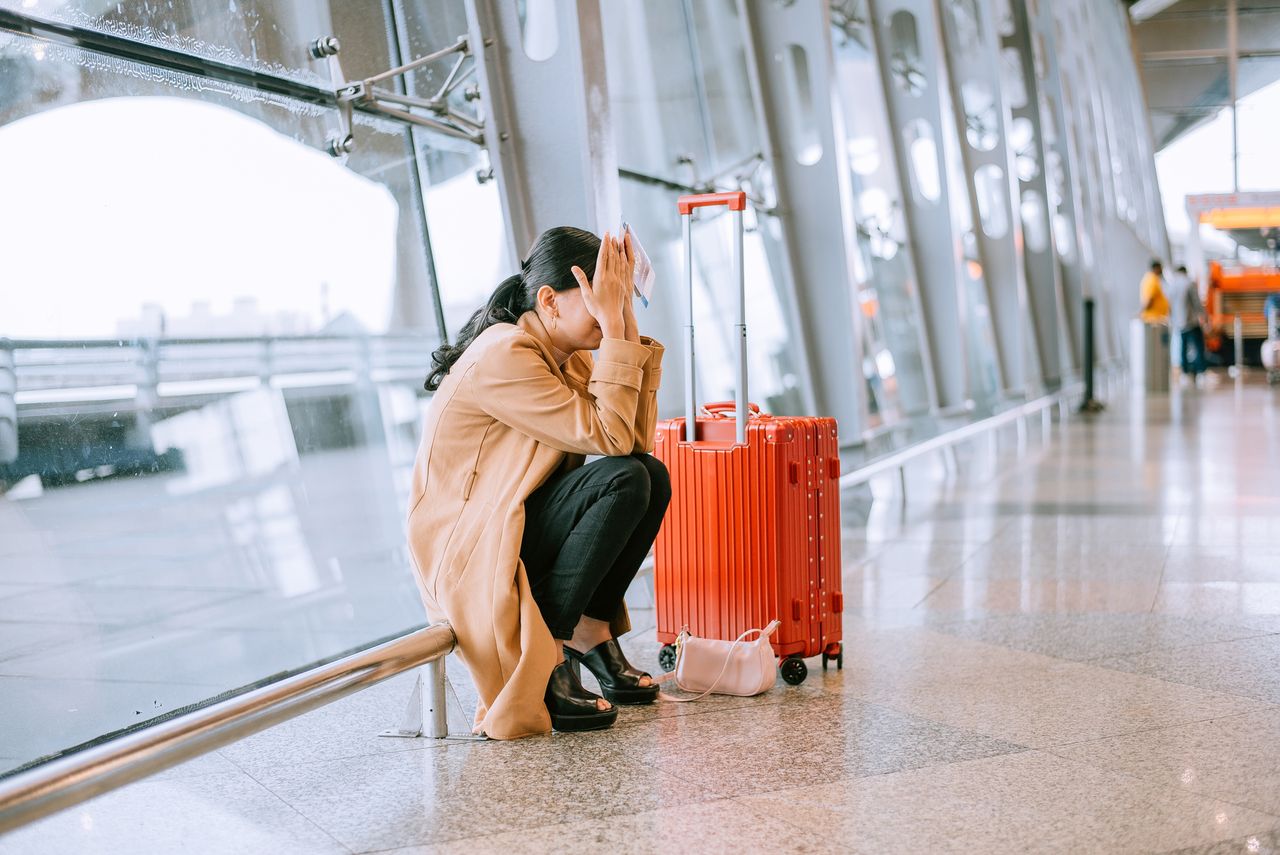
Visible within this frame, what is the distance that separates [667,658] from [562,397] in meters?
1.03

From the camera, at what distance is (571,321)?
2906 millimetres

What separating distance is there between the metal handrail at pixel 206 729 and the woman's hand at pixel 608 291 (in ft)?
2.57

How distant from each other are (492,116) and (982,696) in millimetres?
2576

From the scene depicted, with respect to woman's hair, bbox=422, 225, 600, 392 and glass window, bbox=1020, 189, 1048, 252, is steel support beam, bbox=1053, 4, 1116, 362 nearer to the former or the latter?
glass window, bbox=1020, 189, 1048, 252

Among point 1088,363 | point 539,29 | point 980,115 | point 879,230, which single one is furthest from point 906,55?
point 539,29

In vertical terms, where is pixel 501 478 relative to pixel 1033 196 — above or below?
below

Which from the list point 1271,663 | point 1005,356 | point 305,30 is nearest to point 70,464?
point 305,30

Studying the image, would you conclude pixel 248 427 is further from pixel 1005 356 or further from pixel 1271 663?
pixel 1005 356

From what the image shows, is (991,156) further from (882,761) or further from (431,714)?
(431,714)

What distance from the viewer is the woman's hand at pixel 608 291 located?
2818 mm

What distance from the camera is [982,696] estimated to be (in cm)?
317

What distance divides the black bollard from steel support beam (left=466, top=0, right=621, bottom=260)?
9.50m

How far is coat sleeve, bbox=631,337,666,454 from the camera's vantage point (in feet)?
9.64

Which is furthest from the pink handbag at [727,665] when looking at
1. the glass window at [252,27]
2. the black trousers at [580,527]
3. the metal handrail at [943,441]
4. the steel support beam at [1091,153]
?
the steel support beam at [1091,153]
